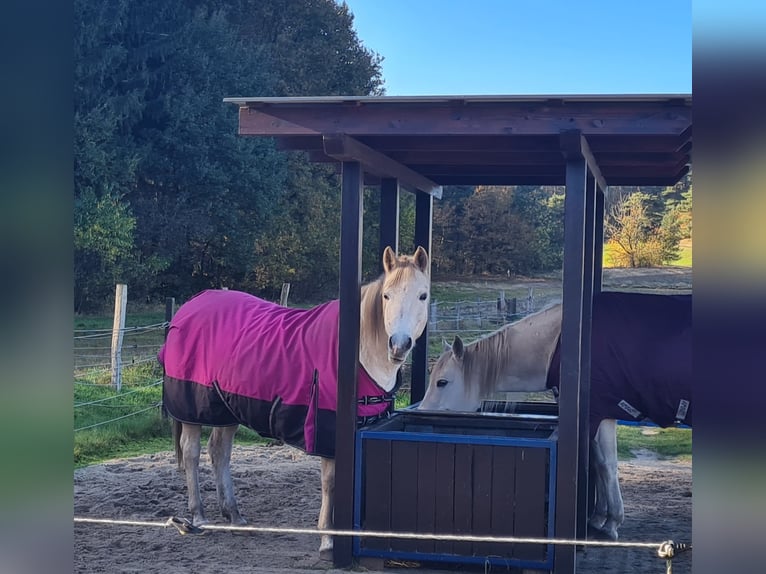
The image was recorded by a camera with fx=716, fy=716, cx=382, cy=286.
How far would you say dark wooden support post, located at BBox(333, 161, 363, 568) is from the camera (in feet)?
13.6

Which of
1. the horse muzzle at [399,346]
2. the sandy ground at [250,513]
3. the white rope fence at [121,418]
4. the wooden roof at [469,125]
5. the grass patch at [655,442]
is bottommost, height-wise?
the grass patch at [655,442]

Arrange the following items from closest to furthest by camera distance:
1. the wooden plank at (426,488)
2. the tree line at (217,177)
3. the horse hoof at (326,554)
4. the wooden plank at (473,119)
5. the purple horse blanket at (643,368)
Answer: the wooden plank at (473,119), the wooden plank at (426,488), the horse hoof at (326,554), the purple horse blanket at (643,368), the tree line at (217,177)

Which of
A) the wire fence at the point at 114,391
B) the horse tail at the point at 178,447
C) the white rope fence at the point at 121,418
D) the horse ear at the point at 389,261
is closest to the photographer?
the horse ear at the point at 389,261

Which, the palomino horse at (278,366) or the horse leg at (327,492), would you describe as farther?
the horse leg at (327,492)

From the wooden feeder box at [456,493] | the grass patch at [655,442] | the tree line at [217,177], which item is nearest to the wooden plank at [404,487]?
the wooden feeder box at [456,493]

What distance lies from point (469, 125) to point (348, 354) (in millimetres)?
1463

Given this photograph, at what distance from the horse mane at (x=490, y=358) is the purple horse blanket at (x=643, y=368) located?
0.62 meters

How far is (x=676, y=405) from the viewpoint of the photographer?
464 centimetres

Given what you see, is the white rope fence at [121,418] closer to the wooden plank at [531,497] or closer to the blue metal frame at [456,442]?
the blue metal frame at [456,442]

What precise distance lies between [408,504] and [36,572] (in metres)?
3.15

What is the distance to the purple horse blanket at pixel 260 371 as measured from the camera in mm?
4367

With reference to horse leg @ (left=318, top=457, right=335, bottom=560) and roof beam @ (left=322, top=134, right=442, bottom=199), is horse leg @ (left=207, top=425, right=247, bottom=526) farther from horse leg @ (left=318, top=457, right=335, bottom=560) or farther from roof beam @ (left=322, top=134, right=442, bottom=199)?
roof beam @ (left=322, top=134, right=442, bottom=199)

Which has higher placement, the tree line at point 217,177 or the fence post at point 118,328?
the tree line at point 217,177

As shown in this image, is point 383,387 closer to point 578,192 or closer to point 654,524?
point 578,192
